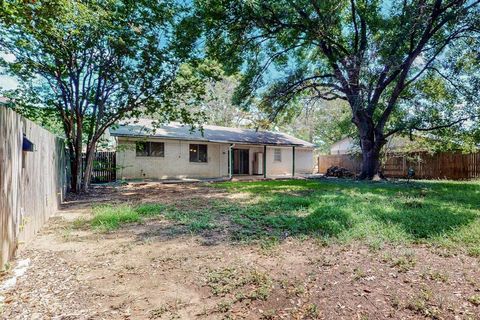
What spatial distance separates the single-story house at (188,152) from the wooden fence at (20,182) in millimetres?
8383

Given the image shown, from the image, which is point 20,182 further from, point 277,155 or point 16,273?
point 277,155

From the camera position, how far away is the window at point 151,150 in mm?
15922

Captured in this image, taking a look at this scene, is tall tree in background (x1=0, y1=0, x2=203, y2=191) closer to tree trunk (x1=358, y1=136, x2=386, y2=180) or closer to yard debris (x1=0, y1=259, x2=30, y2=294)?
yard debris (x1=0, y1=259, x2=30, y2=294)

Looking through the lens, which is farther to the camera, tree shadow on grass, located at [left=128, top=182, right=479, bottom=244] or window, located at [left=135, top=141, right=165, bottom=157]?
window, located at [left=135, top=141, right=165, bottom=157]

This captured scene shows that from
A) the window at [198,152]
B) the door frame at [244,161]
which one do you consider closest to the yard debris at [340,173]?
the door frame at [244,161]

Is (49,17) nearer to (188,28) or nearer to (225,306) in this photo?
(188,28)

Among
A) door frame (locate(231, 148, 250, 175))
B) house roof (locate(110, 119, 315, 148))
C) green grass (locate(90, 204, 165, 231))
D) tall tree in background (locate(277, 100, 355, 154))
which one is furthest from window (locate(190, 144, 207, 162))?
tall tree in background (locate(277, 100, 355, 154))

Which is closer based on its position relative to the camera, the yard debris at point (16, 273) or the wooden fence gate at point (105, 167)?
the yard debris at point (16, 273)

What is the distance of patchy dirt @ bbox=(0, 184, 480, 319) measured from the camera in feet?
8.27

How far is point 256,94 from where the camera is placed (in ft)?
50.4

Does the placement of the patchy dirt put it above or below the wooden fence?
below

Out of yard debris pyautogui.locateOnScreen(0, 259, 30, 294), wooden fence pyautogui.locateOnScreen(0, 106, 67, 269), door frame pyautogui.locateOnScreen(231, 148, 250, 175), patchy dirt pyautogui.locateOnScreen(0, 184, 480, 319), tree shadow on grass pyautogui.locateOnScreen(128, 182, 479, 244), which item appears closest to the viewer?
patchy dirt pyautogui.locateOnScreen(0, 184, 480, 319)

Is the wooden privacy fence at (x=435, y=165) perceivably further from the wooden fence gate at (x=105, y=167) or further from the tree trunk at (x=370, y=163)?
the wooden fence gate at (x=105, y=167)

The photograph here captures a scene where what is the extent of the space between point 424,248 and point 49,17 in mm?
8635
